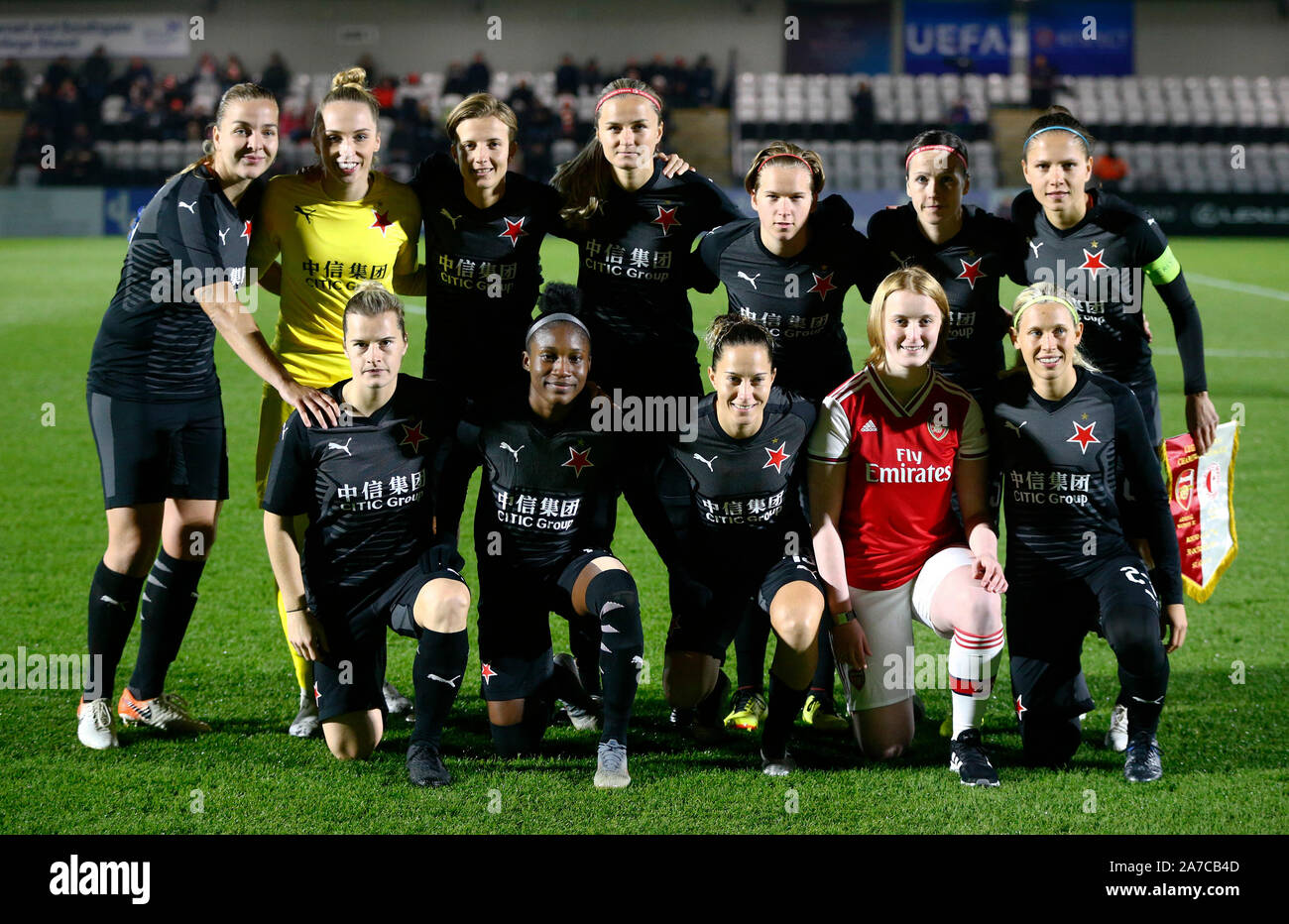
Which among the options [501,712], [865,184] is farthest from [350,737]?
[865,184]

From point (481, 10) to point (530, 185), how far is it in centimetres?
2437

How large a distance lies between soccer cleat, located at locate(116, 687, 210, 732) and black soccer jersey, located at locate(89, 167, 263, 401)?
104cm

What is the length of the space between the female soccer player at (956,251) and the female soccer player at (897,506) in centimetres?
30

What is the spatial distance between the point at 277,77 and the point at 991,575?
23916 millimetres

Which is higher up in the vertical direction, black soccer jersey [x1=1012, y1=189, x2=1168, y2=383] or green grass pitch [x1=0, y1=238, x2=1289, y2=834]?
black soccer jersey [x1=1012, y1=189, x2=1168, y2=383]

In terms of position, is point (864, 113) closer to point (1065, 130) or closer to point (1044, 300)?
point (1065, 130)

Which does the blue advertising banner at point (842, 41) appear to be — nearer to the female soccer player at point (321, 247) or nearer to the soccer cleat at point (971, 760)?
the female soccer player at point (321, 247)

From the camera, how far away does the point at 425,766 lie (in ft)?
13.1

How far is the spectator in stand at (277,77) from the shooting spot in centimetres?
2509

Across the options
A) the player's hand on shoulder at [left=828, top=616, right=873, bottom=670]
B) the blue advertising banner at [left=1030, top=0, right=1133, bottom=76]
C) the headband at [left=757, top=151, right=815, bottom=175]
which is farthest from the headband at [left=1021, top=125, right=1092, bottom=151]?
the blue advertising banner at [left=1030, top=0, right=1133, bottom=76]

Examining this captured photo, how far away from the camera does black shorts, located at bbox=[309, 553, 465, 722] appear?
4.17m

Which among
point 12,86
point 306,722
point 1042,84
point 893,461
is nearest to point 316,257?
point 306,722

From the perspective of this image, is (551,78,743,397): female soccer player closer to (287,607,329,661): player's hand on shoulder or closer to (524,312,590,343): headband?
(524,312,590,343): headband

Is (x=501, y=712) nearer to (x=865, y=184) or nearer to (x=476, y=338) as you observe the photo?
(x=476, y=338)
